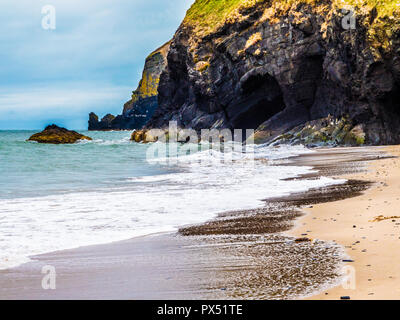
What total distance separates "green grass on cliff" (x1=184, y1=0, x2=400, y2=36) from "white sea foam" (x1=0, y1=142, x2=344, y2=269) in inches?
668

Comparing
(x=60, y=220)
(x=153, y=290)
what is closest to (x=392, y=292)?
(x=153, y=290)

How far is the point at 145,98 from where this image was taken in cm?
13988

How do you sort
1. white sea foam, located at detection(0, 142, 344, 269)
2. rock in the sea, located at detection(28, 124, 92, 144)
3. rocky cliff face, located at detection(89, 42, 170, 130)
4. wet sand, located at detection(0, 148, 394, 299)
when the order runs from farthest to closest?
rocky cliff face, located at detection(89, 42, 170, 130), rock in the sea, located at detection(28, 124, 92, 144), white sea foam, located at detection(0, 142, 344, 269), wet sand, located at detection(0, 148, 394, 299)

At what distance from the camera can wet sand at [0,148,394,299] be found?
394 cm

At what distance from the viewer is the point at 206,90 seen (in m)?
49.8

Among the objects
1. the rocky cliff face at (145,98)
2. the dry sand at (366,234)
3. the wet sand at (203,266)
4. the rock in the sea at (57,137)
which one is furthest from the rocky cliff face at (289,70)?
the rocky cliff face at (145,98)

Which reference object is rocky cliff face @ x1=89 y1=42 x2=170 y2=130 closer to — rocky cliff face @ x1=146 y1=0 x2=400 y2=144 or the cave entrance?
rocky cliff face @ x1=146 y1=0 x2=400 y2=144

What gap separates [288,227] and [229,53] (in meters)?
41.0

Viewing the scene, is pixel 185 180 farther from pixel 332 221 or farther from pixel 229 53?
pixel 229 53

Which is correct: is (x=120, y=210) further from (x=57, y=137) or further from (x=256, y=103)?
(x=57, y=137)

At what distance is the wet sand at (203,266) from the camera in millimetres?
3939

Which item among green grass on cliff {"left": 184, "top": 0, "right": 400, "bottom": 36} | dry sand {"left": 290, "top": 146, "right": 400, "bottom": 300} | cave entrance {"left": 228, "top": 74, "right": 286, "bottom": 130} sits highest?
green grass on cliff {"left": 184, "top": 0, "right": 400, "bottom": 36}

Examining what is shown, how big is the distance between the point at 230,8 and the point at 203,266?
162 feet

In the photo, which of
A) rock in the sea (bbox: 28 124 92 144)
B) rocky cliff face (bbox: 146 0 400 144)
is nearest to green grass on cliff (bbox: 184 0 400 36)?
rocky cliff face (bbox: 146 0 400 144)
